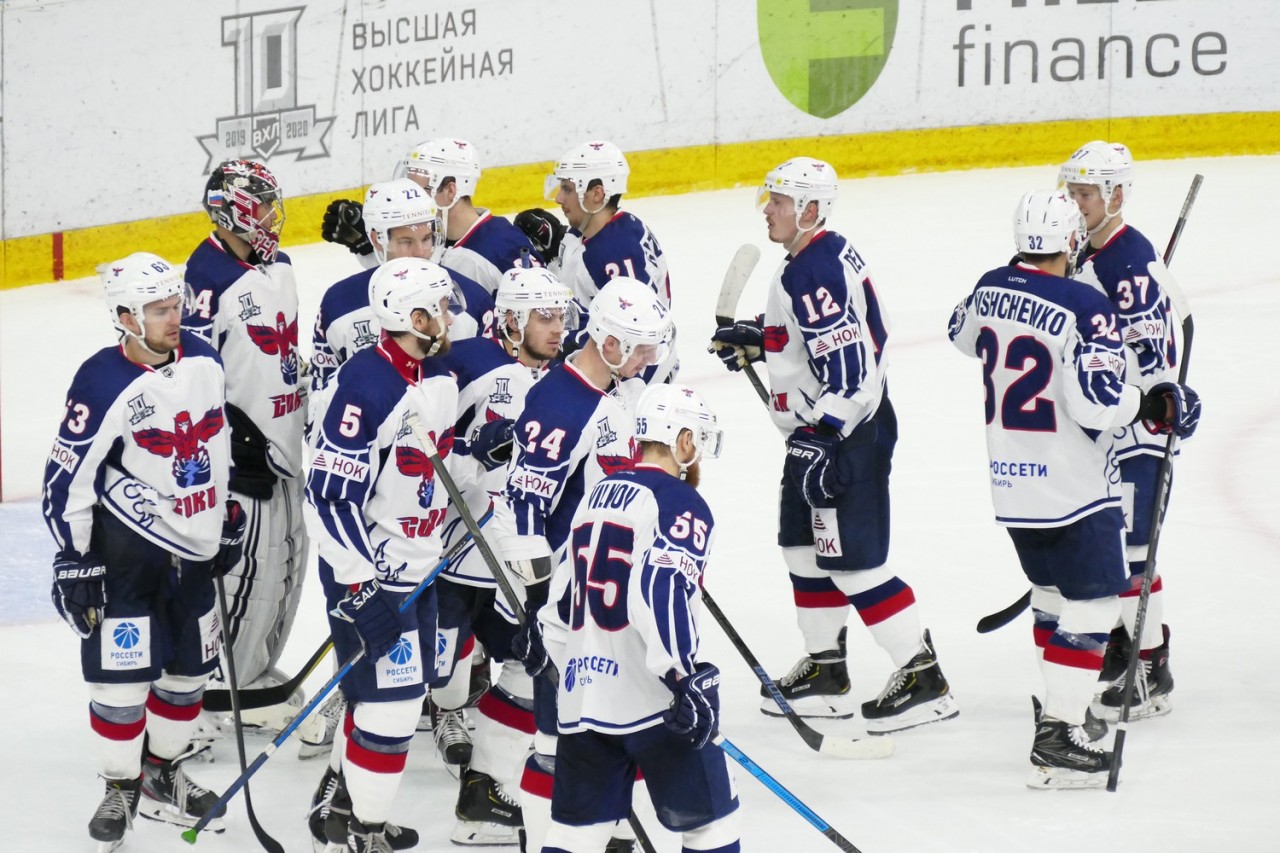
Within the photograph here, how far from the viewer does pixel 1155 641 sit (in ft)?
17.3

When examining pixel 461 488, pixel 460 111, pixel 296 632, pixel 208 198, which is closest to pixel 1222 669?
pixel 461 488

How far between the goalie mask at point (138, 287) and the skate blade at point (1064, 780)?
2.46 metres

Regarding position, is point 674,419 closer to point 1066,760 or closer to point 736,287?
point 1066,760

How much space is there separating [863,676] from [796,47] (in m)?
6.35

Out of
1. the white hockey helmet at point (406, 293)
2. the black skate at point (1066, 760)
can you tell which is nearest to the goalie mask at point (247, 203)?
the white hockey helmet at point (406, 293)

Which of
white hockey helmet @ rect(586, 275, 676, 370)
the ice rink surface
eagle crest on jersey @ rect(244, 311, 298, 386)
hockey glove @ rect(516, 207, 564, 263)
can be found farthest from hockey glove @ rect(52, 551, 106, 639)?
hockey glove @ rect(516, 207, 564, 263)

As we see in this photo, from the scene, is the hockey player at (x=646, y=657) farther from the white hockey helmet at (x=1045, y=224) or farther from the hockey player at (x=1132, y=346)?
the hockey player at (x=1132, y=346)

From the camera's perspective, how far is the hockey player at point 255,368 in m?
4.94

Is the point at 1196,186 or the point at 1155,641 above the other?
the point at 1196,186

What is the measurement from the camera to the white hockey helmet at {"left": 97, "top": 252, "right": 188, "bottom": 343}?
429 cm

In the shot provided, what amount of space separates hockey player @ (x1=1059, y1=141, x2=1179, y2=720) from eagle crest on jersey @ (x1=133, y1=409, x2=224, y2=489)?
8.10ft

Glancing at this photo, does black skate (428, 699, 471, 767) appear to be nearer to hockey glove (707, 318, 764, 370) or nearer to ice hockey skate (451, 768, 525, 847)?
ice hockey skate (451, 768, 525, 847)

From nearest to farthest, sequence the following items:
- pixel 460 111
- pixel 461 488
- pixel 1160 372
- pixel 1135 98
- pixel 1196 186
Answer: pixel 461 488
pixel 1160 372
pixel 1196 186
pixel 460 111
pixel 1135 98

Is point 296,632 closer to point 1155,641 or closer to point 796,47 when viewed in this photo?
point 1155,641
